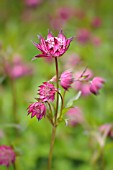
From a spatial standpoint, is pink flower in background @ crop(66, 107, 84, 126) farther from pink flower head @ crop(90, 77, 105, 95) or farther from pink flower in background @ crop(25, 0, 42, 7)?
pink flower in background @ crop(25, 0, 42, 7)

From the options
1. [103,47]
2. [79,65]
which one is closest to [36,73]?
[79,65]

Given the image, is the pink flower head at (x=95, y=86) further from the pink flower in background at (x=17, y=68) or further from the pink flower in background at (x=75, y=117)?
the pink flower in background at (x=17, y=68)

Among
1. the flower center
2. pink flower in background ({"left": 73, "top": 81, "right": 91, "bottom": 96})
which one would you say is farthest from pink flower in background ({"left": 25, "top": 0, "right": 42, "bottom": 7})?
the flower center

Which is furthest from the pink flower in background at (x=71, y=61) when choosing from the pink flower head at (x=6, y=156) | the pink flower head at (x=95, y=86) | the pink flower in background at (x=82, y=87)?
the pink flower head at (x=6, y=156)

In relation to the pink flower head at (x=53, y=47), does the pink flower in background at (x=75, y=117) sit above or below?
below

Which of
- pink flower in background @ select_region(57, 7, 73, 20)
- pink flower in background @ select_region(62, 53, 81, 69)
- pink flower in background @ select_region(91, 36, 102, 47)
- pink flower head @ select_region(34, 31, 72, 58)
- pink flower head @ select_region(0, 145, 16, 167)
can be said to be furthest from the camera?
pink flower in background @ select_region(57, 7, 73, 20)

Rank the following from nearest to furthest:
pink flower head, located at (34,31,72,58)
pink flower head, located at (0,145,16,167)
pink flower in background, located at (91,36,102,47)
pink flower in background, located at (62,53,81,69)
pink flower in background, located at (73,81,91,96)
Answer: pink flower head, located at (34,31,72,58) → pink flower head, located at (0,145,16,167) → pink flower in background, located at (73,81,91,96) → pink flower in background, located at (62,53,81,69) → pink flower in background, located at (91,36,102,47)

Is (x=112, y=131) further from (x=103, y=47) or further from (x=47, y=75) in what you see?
(x=103, y=47)

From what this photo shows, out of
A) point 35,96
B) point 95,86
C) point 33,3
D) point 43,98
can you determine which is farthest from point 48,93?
point 33,3
